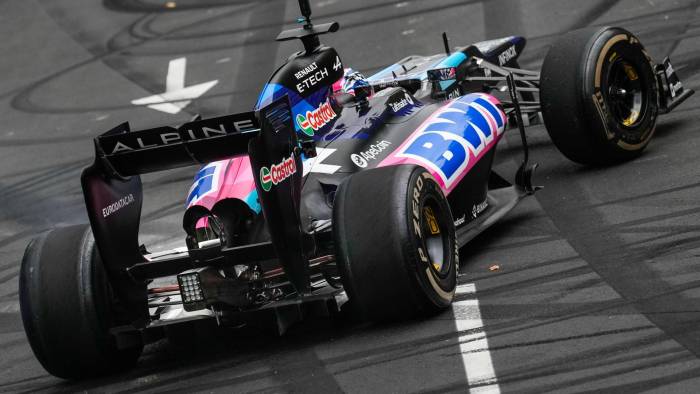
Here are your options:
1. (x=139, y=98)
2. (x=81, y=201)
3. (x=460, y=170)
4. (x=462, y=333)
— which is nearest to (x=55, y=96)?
(x=139, y=98)

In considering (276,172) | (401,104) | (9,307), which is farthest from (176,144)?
(9,307)

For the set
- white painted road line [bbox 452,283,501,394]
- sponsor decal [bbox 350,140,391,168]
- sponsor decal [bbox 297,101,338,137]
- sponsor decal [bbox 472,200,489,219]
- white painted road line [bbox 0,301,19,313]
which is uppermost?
sponsor decal [bbox 297,101,338,137]

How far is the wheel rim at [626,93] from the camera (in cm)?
953

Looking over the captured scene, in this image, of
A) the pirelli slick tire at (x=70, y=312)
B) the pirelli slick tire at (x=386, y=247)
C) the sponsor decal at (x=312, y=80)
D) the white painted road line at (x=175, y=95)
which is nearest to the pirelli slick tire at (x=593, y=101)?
the sponsor decal at (x=312, y=80)

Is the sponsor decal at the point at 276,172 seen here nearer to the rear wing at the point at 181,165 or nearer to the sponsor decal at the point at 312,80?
the rear wing at the point at 181,165

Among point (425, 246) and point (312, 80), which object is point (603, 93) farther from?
point (425, 246)

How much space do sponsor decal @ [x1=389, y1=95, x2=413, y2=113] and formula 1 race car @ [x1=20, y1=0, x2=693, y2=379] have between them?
0.04 feet

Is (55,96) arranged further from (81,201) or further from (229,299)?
(229,299)

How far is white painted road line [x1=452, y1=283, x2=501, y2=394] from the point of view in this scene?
5953mm

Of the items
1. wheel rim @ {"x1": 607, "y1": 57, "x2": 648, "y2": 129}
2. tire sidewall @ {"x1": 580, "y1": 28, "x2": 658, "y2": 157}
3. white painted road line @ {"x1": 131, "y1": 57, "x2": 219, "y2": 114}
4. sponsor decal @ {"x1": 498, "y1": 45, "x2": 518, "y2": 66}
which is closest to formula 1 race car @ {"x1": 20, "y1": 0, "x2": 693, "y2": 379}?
tire sidewall @ {"x1": 580, "y1": 28, "x2": 658, "y2": 157}

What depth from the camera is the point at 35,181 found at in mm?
13477

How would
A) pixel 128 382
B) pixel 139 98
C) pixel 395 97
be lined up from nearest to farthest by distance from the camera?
1. pixel 128 382
2. pixel 395 97
3. pixel 139 98

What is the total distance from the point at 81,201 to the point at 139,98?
3773mm

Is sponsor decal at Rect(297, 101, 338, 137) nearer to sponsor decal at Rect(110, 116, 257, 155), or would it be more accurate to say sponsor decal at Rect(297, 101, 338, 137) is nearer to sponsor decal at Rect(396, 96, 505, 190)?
sponsor decal at Rect(396, 96, 505, 190)
